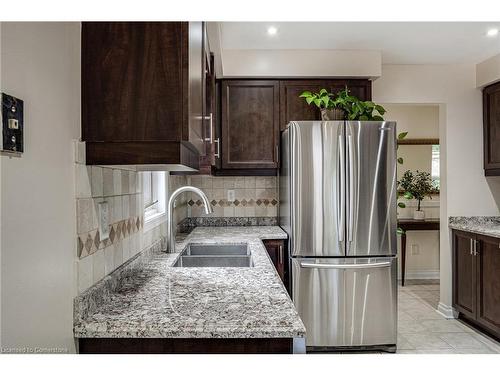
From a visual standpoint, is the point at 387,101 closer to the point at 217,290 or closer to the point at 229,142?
the point at 229,142

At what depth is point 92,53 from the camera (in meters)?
1.19

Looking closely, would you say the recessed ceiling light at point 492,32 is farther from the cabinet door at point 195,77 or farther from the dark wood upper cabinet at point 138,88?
the dark wood upper cabinet at point 138,88

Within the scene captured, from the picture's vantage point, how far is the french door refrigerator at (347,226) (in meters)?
2.96

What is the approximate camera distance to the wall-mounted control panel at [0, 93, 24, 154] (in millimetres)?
750

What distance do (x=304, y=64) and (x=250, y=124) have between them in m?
0.66

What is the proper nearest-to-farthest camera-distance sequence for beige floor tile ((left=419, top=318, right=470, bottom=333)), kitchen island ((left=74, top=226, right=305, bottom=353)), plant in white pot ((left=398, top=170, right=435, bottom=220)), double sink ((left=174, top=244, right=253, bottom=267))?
kitchen island ((left=74, top=226, right=305, bottom=353))
double sink ((left=174, top=244, right=253, bottom=267))
beige floor tile ((left=419, top=318, right=470, bottom=333))
plant in white pot ((left=398, top=170, right=435, bottom=220))

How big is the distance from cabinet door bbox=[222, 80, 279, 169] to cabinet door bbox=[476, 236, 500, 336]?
1.78 meters

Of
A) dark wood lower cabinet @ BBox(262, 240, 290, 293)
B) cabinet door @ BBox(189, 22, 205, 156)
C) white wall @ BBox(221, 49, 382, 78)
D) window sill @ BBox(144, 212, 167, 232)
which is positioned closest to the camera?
cabinet door @ BBox(189, 22, 205, 156)

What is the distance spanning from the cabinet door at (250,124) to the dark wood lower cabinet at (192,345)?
250 cm

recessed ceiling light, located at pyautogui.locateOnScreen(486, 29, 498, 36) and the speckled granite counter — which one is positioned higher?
recessed ceiling light, located at pyautogui.locateOnScreen(486, 29, 498, 36)

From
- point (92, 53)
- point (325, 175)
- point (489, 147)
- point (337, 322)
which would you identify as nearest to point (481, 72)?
point (489, 147)

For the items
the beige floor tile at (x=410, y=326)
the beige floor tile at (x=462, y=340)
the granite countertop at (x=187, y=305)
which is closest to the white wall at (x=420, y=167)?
the beige floor tile at (x=410, y=326)

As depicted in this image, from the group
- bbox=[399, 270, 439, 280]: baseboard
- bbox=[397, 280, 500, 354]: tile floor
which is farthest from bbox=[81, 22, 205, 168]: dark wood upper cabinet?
→ bbox=[399, 270, 439, 280]: baseboard

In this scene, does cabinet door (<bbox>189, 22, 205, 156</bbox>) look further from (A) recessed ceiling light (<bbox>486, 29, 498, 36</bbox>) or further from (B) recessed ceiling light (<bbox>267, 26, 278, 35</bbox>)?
(A) recessed ceiling light (<bbox>486, 29, 498, 36</bbox>)
